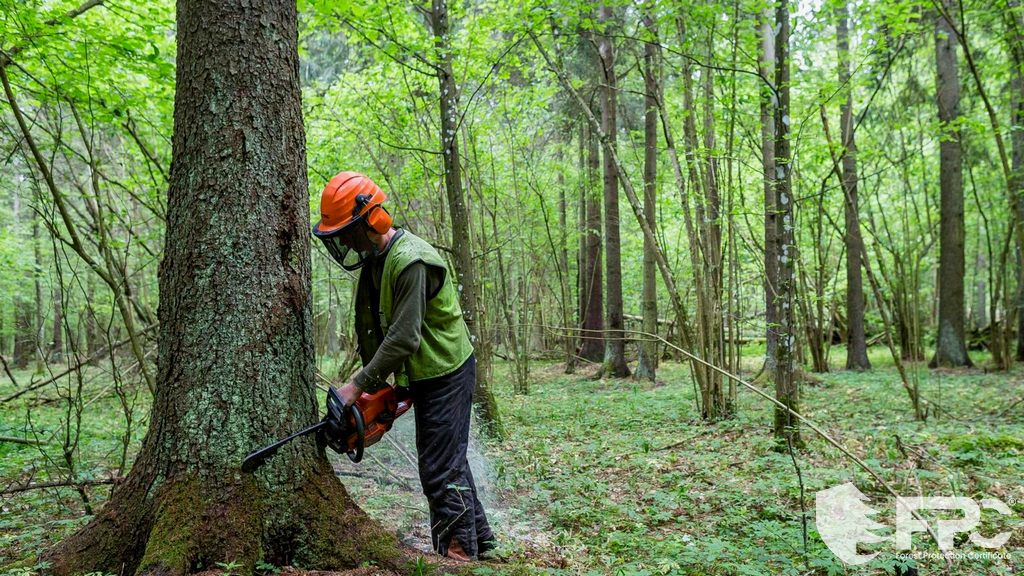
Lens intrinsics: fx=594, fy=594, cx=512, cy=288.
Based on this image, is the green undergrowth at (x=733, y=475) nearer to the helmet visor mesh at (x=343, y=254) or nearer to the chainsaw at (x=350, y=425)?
the chainsaw at (x=350, y=425)

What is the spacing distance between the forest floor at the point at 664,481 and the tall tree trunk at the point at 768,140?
1.38 m

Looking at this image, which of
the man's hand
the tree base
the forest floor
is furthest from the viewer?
the forest floor

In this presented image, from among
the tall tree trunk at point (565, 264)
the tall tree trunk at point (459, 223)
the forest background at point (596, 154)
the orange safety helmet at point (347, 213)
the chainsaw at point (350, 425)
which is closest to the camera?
the chainsaw at point (350, 425)

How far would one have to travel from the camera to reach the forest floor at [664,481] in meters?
3.23

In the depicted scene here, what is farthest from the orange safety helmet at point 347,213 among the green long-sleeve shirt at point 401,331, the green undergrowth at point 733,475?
the green undergrowth at point 733,475

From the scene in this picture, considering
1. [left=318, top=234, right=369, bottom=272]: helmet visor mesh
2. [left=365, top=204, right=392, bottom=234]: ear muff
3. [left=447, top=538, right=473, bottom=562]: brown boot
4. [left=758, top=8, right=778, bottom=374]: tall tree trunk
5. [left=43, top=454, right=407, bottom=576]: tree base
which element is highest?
[left=758, top=8, right=778, bottom=374]: tall tree trunk

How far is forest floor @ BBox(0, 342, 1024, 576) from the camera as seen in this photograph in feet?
10.6

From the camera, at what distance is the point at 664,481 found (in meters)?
4.93

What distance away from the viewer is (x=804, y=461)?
5199mm

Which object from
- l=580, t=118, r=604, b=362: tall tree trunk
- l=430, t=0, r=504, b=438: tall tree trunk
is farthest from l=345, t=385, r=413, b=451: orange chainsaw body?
l=580, t=118, r=604, b=362: tall tree trunk

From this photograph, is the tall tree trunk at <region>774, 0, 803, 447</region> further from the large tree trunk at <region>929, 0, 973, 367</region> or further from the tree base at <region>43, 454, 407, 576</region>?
the large tree trunk at <region>929, 0, 973, 367</region>

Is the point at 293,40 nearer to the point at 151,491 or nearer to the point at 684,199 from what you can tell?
the point at 151,491

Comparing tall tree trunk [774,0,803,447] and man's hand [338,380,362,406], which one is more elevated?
tall tree trunk [774,0,803,447]

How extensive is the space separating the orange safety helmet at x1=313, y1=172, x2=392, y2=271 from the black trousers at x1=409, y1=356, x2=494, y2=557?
31.4 inches
